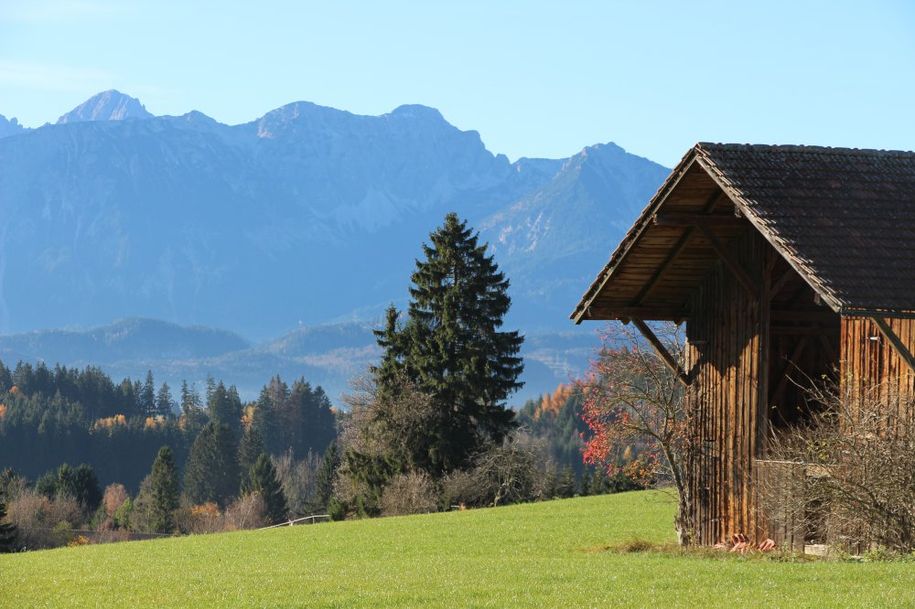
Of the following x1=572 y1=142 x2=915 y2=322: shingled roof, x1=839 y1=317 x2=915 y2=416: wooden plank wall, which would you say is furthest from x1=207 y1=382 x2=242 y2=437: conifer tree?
x1=839 y1=317 x2=915 y2=416: wooden plank wall

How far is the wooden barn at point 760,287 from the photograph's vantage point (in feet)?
71.4

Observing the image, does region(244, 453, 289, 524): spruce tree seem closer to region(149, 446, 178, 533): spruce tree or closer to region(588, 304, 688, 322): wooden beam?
region(149, 446, 178, 533): spruce tree

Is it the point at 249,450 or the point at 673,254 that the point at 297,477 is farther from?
the point at 673,254

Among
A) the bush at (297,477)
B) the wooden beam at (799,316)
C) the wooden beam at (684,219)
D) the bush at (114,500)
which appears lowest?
the bush at (114,500)

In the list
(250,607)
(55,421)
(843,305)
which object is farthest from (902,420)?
(55,421)

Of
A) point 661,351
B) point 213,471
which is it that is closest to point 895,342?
point 661,351

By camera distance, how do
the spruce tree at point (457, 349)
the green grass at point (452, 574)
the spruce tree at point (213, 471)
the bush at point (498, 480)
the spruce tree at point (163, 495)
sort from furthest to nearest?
the spruce tree at point (213, 471)
the spruce tree at point (163, 495)
the spruce tree at point (457, 349)
the bush at point (498, 480)
the green grass at point (452, 574)

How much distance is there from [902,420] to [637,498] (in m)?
29.1

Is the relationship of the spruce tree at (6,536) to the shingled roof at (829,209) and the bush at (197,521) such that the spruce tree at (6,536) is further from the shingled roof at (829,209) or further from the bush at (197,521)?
the shingled roof at (829,209)

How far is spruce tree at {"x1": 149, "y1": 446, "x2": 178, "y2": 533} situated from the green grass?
8182cm

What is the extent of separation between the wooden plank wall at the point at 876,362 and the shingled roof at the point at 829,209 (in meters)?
1.20

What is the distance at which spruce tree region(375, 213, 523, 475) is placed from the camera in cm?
6806

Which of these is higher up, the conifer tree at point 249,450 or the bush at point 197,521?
the conifer tree at point 249,450

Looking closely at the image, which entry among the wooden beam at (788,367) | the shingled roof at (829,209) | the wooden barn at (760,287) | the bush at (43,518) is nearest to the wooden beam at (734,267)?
the wooden barn at (760,287)
